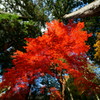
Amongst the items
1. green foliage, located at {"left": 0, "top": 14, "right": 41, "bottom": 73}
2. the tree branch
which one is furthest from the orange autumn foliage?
the tree branch

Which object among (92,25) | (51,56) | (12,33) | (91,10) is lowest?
(91,10)

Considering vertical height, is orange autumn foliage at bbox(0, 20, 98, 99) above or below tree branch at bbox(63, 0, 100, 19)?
above

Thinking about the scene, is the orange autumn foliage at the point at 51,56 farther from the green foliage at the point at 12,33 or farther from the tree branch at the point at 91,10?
the tree branch at the point at 91,10

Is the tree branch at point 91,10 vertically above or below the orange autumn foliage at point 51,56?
below

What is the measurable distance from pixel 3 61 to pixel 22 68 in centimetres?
565

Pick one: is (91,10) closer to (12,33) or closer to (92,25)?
(12,33)

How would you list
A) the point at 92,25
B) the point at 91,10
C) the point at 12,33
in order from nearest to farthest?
the point at 91,10
the point at 12,33
the point at 92,25

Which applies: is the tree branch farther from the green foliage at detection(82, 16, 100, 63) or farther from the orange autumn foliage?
the green foliage at detection(82, 16, 100, 63)

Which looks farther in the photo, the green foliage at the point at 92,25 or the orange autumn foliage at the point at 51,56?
the green foliage at the point at 92,25

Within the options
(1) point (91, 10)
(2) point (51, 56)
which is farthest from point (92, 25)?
(1) point (91, 10)

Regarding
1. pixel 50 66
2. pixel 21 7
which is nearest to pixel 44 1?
pixel 21 7

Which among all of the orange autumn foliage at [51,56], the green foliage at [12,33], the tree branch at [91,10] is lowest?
the tree branch at [91,10]

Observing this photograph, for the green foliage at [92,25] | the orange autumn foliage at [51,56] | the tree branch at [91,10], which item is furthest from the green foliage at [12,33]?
the tree branch at [91,10]

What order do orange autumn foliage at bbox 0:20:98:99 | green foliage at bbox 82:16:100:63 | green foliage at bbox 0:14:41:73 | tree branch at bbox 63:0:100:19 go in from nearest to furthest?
tree branch at bbox 63:0:100:19
orange autumn foliage at bbox 0:20:98:99
green foliage at bbox 0:14:41:73
green foliage at bbox 82:16:100:63
